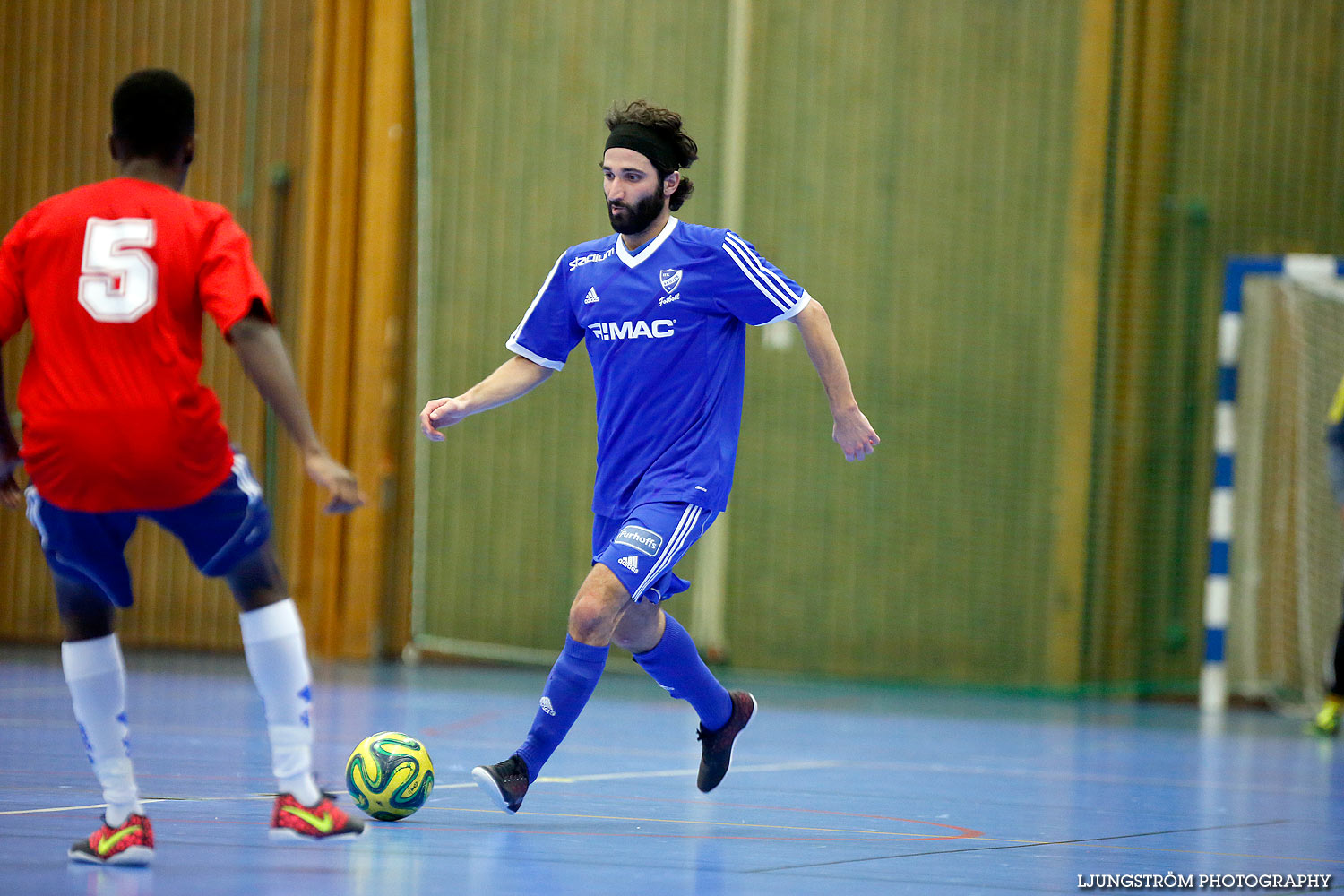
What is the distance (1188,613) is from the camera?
12.2 meters

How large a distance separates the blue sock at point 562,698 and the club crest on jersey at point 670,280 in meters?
1.14

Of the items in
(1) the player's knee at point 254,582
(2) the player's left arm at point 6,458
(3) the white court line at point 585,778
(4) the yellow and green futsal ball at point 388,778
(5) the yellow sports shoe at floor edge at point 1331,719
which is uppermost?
(2) the player's left arm at point 6,458

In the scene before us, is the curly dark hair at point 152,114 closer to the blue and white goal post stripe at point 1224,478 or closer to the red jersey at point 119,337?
the red jersey at point 119,337

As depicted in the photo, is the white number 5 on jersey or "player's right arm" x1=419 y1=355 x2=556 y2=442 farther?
"player's right arm" x1=419 y1=355 x2=556 y2=442

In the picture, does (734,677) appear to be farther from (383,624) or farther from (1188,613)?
(1188,613)

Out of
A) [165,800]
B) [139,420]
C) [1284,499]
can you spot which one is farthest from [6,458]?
[1284,499]

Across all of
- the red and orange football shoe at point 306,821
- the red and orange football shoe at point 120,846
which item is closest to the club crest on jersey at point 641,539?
the red and orange football shoe at point 306,821

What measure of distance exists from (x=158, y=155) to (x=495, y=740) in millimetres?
3839

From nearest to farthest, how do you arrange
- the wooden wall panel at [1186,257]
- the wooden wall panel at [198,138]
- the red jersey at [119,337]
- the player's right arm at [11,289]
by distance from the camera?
1. the red jersey at [119,337]
2. the player's right arm at [11,289]
3. the wooden wall panel at [1186,257]
4. the wooden wall panel at [198,138]

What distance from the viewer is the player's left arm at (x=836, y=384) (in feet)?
16.5

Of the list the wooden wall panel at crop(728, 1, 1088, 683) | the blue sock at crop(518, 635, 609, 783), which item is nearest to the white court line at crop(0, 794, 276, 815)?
the blue sock at crop(518, 635, 609, 783)

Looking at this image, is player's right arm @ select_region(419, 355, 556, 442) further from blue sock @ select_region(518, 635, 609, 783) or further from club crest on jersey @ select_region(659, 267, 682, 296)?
blue sock @ select_region(518, 635, 609, 783)

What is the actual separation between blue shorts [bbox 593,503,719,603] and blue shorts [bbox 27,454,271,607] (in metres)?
1.15

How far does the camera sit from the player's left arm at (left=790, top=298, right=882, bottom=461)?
5039 mm
